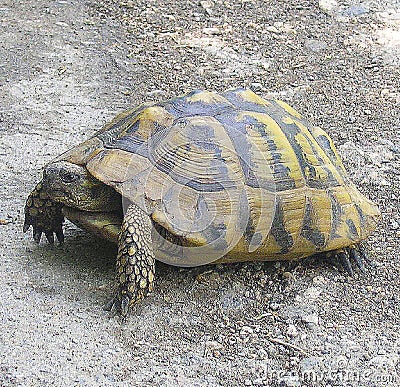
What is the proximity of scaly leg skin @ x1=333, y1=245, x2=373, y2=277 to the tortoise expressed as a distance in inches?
0.4

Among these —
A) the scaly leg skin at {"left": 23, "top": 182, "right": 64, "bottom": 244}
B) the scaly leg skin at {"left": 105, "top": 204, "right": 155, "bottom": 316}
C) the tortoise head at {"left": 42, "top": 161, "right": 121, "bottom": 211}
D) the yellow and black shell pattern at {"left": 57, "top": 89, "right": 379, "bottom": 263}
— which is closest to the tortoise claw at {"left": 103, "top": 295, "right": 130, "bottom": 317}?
the scaly leg skin at {"left": 105, "top": 204, "right": 155, "bottom": 316}

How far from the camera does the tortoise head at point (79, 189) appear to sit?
161 inches

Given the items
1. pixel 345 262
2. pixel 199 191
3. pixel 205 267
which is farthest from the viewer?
pixel 345 262

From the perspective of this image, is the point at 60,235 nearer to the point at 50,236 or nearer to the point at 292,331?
the point at 50,236

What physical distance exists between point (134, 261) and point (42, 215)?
2.90 ft

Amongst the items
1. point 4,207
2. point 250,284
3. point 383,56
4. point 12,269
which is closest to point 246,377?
point 250,284

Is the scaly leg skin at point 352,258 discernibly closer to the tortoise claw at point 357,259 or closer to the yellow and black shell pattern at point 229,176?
the tortoise claw at point 357,259

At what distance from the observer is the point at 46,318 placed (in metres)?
3.74

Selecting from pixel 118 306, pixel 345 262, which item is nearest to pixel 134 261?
pixel 118 306

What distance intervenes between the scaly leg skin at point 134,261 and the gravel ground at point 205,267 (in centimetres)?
12

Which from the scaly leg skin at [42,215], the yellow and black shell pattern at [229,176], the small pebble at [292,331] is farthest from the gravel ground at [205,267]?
the yellow and black shell pattern at [229,176]

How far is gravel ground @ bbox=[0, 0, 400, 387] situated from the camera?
3.58 m

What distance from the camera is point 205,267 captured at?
170 inches

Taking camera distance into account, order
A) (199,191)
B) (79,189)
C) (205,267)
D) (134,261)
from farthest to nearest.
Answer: (205,267), (79,189), (199,191), (134,261)
